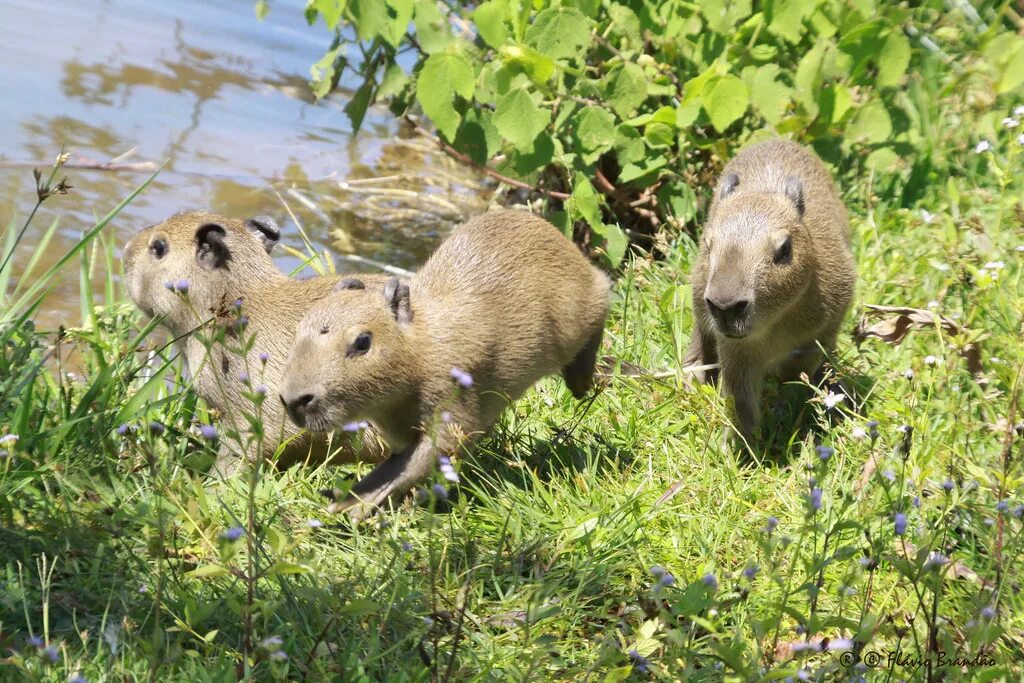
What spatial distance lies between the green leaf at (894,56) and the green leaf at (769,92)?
0.49 metres

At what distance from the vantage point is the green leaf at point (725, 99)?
18.2ft

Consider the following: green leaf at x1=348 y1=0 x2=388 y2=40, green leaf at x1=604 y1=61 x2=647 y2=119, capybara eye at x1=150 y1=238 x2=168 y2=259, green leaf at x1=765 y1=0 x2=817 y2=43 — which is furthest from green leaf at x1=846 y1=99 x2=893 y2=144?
capybara eye at x1=150 y1=238 x2=168 y2=259

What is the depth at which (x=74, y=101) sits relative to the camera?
27.2 ft

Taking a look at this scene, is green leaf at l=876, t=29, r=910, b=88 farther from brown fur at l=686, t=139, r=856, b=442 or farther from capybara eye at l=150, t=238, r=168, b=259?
capybara eye at l=150, t=238, r=168, b=259

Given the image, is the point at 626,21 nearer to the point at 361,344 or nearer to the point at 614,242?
the point at 614,242

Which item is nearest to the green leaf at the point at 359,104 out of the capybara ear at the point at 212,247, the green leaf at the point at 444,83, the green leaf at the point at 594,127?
the green leaf at the point at 444,83

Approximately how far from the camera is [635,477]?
409cm

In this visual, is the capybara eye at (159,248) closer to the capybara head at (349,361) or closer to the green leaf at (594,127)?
the capybara head at (349,361)

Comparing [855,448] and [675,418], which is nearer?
[855,448]

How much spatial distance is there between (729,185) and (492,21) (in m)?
1.39

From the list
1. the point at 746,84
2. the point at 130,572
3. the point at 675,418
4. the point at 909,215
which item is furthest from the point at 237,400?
the point at 909,215

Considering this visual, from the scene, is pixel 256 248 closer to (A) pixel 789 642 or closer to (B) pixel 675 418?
(B) pixel 675 418

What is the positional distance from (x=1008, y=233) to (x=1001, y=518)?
3.14 meters

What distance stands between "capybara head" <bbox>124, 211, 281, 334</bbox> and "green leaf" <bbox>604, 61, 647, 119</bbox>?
7.09 feet
